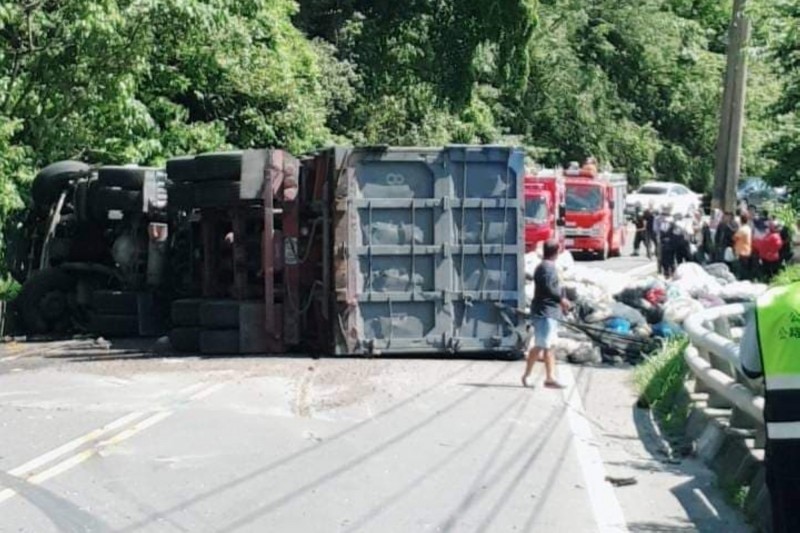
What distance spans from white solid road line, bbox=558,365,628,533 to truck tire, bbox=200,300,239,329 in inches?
187

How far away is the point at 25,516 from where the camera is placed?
8977mm

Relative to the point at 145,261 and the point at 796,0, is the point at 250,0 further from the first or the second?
the point at 796,0

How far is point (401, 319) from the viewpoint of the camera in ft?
59.8

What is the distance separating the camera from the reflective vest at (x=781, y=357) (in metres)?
6.58

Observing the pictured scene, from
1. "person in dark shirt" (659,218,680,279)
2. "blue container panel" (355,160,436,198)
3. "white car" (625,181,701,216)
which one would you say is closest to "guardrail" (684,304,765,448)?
"blue container panel" (355,160,436,198)

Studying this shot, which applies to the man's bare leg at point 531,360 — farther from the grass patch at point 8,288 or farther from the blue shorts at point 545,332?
the grass patch at point 8,288

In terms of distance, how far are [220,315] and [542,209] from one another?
1771 centimetres

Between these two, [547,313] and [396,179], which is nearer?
[547,313]

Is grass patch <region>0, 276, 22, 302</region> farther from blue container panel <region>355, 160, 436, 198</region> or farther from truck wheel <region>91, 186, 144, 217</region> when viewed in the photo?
blue container panel <region>355, 160, 436, 198</region>

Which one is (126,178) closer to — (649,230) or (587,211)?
(587,211)

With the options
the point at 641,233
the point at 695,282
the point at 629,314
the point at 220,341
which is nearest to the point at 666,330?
the point at 629,314

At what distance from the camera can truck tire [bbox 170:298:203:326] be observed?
18703 millimetres

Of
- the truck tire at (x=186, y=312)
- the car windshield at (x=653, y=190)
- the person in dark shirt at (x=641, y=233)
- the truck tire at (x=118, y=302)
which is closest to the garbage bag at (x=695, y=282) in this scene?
the truck tire at (x=186, y=312)

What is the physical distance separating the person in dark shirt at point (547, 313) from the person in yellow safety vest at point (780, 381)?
8875 mm
